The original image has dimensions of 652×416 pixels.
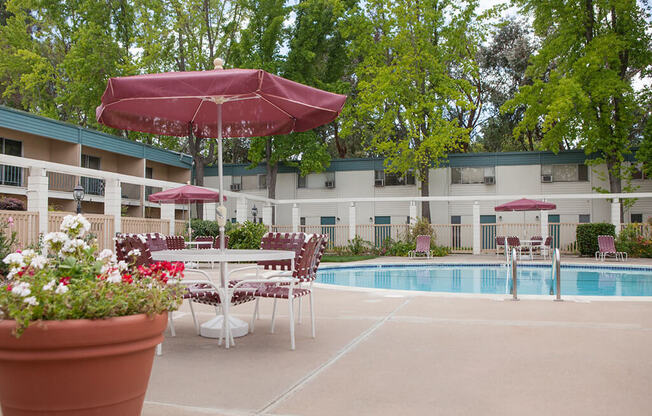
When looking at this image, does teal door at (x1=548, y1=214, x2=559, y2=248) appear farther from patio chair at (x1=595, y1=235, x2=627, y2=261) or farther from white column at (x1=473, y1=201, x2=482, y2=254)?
patio chair at (x1=595, y1=235, x2=627, y2=261)

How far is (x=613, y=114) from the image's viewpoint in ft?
81.9

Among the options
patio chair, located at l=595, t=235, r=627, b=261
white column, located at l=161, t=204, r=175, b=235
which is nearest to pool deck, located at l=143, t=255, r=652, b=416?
white column, located at l=161, t=204, r=175, b=235

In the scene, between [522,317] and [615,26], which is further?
[615,26]

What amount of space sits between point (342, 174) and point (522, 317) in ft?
76.2

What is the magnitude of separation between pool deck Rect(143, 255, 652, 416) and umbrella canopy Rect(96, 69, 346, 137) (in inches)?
88.3

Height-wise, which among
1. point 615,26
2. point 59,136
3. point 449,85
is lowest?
point 59,136

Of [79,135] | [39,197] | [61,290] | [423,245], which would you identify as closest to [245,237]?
[423,245]

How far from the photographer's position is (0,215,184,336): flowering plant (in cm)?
231

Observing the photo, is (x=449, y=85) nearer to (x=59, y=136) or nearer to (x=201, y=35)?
(x=201, y=35)

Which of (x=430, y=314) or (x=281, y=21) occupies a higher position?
(x=281, y=21)

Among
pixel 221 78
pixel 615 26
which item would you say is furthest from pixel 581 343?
pixel 615 26

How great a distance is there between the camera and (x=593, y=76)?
78.5 ft

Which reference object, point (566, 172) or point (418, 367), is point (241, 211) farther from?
point (418, 367)

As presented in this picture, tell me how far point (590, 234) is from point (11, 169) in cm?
2420
